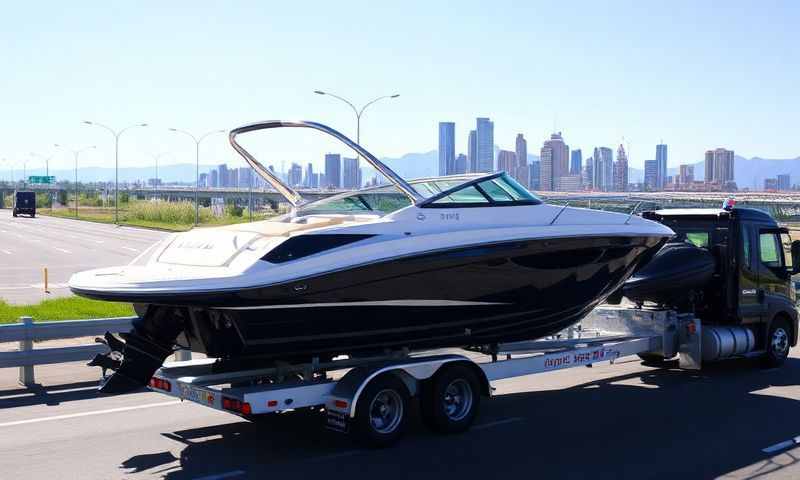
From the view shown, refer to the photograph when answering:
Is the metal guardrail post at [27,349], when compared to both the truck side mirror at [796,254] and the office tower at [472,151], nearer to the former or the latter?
the truck side mirror at [796,254]

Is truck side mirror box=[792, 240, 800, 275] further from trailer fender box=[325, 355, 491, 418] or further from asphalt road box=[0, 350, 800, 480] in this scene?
trailer fender box=[325, 355, 491, 418]

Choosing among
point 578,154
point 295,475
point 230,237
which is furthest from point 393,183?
point 578,154

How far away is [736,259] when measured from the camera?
13195 millimetres

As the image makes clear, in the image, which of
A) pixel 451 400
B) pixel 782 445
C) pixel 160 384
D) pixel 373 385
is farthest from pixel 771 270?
pixel 160 384

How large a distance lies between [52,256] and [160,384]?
109 ft

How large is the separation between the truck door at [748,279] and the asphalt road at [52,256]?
1680 centimetres

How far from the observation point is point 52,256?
39688 millimetres

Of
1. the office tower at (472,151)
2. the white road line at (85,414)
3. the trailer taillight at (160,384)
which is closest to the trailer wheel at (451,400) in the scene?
the trailer taillight at (160,384)

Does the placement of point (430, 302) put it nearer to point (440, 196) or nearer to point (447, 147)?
point (440, 196)

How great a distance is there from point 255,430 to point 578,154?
563ft

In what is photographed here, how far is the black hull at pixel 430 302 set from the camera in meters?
8.63

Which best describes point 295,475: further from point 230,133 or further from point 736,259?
point 736,259

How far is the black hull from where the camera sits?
340 inches

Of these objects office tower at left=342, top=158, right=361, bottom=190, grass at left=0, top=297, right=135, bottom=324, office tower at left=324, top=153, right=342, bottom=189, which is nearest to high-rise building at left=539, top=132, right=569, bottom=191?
→ office tower at left=324, top=153, right=342, bottom=189
